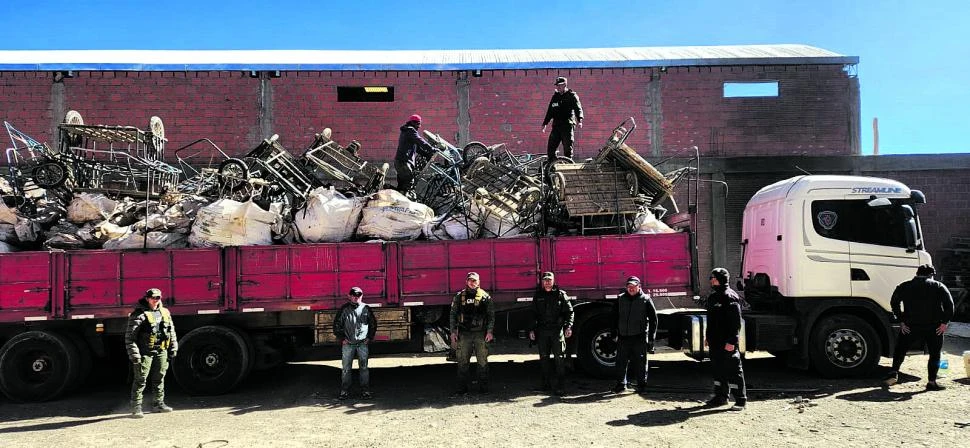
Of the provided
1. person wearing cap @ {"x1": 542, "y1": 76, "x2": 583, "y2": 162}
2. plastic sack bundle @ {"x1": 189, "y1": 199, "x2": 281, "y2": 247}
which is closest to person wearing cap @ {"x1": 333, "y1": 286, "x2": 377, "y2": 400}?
plastic sack bundle @ {"x1": 189, "y1": 199, "x2": 281, "y2": 247}

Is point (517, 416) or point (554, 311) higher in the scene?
point (554, 311)

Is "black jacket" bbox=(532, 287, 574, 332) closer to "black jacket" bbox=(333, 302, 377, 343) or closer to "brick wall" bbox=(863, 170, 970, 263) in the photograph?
"black jacket" bbox=(333, 302, 377, 343)

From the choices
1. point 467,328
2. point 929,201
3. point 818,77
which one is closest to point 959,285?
point 929,201

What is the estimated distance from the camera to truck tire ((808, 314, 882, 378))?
714 cm

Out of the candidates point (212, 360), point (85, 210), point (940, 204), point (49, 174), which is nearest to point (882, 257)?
point (940, 204)

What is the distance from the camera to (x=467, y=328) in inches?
271

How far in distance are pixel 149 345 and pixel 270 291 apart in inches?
57.2

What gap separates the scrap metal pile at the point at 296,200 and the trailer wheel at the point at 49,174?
0.05 ft

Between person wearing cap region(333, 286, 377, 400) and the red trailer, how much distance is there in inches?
14.5

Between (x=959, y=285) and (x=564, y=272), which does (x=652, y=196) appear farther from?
(x=959, y=285)

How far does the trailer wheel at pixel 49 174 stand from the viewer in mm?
7590

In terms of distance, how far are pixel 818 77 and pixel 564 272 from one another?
410 inches

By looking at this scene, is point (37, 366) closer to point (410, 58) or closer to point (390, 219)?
point (390, 219)

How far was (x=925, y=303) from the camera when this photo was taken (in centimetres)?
664
